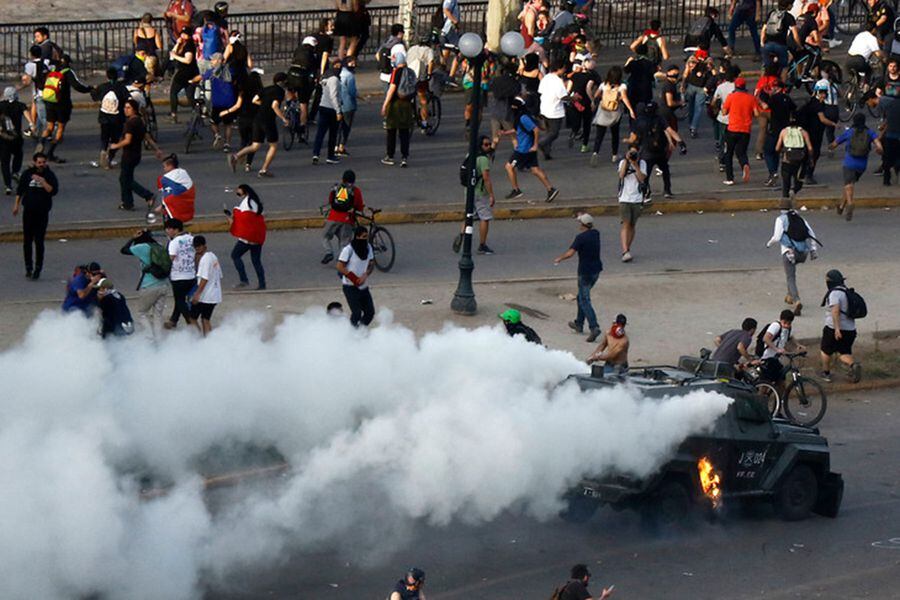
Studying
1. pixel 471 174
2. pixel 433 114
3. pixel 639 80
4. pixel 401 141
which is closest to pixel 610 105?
pixel 639 80

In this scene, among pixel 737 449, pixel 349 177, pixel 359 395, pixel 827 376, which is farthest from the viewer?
pixel 349 177

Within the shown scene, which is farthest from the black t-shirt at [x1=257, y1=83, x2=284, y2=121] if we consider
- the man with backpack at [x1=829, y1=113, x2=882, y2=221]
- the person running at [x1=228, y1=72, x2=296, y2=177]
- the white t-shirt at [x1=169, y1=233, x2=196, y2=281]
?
the man with backpack at [x1=829, y1=113, x2=882, y2=221]

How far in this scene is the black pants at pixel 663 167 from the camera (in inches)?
1219

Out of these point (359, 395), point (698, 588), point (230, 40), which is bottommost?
point (698, 588)

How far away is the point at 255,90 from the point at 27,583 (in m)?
17.6

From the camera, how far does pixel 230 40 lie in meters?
34.3

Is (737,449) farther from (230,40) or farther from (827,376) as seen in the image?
(230,40)

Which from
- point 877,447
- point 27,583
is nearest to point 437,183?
point 877,447

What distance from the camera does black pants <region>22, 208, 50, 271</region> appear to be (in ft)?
85.4

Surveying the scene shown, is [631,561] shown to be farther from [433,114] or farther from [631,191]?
[433,114]

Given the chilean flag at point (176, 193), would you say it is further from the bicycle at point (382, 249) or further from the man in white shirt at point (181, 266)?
the man in white shirt at point (181, 266)

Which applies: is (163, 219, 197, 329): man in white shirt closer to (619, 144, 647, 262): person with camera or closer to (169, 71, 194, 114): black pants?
(619, 144, 647, 262): person with camera

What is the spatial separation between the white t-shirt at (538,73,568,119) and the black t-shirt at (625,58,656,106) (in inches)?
63.3

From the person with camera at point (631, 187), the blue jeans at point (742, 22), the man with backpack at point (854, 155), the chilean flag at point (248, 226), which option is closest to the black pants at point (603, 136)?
the man with backpack at point (854, 155)
